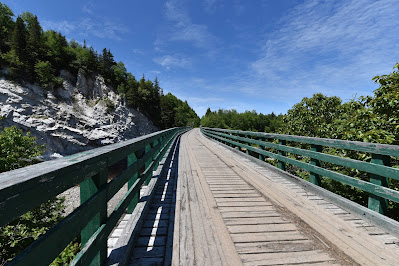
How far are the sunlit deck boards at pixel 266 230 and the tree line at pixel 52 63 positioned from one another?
61.7m

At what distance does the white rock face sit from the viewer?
41.0 metres

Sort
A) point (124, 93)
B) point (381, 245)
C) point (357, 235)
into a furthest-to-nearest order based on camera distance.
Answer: point (124, 93) < point (357, 235) < point (381, 245)

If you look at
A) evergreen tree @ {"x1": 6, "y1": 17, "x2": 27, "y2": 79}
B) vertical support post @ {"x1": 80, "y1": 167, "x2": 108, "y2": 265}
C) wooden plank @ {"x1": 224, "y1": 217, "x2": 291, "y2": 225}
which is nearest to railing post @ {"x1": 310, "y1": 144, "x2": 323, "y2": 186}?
wooden plank @ {"x1": 224, "y1": 217, "x2": 291, "y2": 225}

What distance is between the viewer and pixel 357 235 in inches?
103

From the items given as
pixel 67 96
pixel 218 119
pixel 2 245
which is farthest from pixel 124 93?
pixel 2 245

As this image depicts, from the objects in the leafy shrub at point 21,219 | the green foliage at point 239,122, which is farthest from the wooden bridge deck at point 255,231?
the green foliage at point 239,122

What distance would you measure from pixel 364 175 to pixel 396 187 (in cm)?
72

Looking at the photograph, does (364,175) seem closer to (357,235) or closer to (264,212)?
(357,235)

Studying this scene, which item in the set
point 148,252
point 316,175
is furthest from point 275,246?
point 316,175

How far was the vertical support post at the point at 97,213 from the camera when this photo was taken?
1.62 metres

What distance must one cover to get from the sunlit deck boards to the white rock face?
164 ft

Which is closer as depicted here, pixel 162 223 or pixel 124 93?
pixel 162 223

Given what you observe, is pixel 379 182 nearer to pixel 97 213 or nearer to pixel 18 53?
pixel 97 213

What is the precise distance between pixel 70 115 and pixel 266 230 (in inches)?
2277
